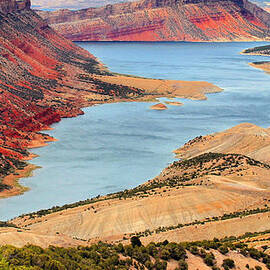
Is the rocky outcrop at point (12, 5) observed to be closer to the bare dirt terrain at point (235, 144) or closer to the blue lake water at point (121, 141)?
the blue lake water at point (121, 141)

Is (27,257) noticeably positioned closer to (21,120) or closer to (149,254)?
(149,254)

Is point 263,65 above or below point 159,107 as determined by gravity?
below

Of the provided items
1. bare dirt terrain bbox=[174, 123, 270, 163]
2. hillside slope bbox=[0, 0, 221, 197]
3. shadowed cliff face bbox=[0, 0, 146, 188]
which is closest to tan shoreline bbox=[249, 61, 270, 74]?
hillside slope bbox=[0, 0, 221, 197]

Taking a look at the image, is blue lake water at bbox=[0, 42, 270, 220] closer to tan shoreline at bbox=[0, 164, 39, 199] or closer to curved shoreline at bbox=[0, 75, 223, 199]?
tan shoreline at bbox=[0, 164, 39, 199]

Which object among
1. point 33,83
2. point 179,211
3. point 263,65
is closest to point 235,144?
point 179,211

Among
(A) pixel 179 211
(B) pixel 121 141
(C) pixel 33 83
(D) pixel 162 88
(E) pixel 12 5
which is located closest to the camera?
(A) pixel 179 211

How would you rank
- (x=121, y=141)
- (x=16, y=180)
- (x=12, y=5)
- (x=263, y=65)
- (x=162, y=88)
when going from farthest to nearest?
(x=263, y=65) → (x=12, y=5) → (x=162, y=88) → (x=121, y=141) → (x=16, y=180)

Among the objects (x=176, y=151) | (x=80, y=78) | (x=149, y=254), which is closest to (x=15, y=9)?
(x=80, y=78)

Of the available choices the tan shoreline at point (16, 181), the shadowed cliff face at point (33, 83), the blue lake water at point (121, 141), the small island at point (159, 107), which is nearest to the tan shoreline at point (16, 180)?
the tan shoreline at point (16, 181)

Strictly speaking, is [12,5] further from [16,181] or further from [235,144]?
[235,144]
